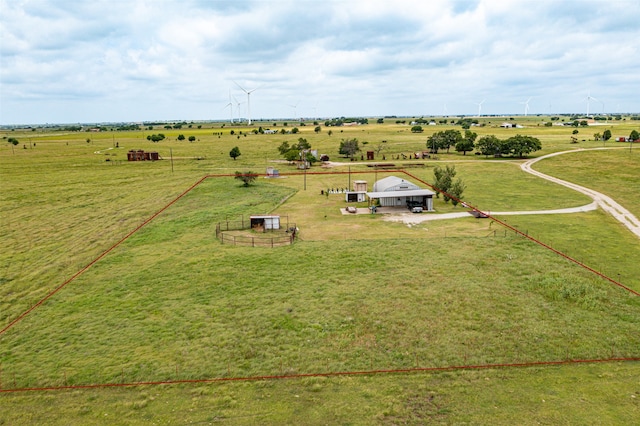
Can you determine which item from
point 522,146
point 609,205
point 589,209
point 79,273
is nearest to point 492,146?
point 522,146

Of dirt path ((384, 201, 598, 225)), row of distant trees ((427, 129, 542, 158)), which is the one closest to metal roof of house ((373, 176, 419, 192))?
dirt path ((384, 201, 598, 225))

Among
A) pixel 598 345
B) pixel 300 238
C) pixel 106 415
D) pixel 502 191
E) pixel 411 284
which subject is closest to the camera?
pixel 106 415

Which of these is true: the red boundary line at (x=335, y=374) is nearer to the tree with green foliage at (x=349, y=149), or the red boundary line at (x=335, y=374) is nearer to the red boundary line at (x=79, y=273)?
the red boundary line at (x=79, y=273)

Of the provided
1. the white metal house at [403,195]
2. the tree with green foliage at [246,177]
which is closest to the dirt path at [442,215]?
the white metal house at [403,195]

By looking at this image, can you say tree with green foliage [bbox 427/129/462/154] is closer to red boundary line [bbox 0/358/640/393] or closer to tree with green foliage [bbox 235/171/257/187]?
tree with green foliage [bbox 235/171/257/187]

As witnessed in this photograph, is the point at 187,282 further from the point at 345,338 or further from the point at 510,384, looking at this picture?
the point at 510,384

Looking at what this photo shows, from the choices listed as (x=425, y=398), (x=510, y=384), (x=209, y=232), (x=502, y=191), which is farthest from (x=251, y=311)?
(x=502, y=191)
